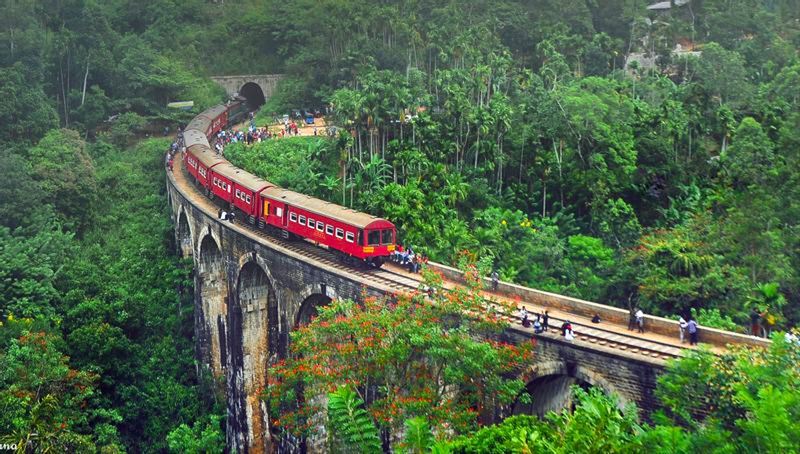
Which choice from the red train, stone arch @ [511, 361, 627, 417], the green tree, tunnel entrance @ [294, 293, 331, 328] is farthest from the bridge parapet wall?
the green tree

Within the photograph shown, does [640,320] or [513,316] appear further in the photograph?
[513,316]

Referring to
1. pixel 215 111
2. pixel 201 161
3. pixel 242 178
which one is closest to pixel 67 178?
pixel 201 161

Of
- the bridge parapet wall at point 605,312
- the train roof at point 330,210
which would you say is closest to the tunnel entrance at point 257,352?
the train roof at point 330,210

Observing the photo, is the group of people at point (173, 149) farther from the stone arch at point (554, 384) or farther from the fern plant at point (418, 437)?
the fern plant at point (418, 437)

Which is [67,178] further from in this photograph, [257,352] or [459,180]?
[459,180]

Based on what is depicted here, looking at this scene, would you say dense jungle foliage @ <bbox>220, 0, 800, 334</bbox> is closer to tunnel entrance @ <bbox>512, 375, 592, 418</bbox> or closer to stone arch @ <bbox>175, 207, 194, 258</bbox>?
stone arch @ <bbox>175, 207, 194, 258</bbox>

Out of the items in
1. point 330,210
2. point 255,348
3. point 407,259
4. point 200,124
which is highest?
point 330,210
